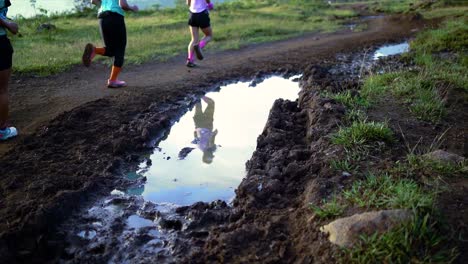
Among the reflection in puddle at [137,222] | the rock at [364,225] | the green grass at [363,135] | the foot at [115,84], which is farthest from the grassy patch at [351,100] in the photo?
the foot at [115,84]

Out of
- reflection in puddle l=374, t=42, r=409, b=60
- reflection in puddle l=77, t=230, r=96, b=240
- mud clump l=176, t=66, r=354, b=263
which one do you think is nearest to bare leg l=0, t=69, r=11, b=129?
reflection in puddle l=77, t=230, r=96, b=240

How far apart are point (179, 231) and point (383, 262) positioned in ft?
5.23

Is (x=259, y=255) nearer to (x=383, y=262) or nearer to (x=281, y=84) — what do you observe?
(x=383, y=262)

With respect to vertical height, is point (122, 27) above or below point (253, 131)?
above

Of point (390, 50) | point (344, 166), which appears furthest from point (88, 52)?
point (390, 50)

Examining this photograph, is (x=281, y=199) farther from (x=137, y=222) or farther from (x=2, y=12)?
(x=2, y=12)

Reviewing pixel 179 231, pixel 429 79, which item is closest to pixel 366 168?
pixel 179 231

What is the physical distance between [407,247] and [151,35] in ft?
38.2

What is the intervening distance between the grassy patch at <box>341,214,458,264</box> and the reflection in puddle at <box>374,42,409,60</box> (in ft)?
27.7

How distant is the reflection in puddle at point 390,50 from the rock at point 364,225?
8.35 m

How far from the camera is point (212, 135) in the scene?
18.9 feet

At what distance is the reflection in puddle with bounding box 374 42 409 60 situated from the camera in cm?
1098

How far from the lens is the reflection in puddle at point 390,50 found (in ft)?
36.0

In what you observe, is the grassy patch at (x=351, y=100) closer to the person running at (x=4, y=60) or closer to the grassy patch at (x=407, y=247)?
the grassy patch at (x=407, y=247)
